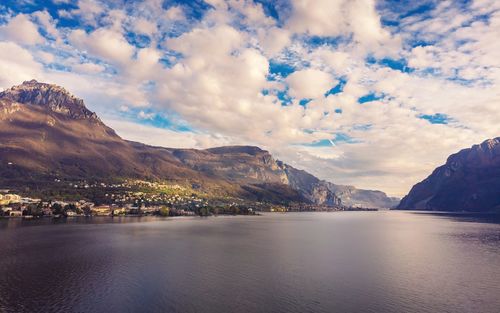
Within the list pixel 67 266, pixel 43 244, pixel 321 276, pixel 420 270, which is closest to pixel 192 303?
pixel 321 276

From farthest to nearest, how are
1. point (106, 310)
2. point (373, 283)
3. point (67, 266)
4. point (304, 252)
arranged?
1. point (304, 252)
2. point (67, 266)
3. point (373, 283)
4. point (106, 310)

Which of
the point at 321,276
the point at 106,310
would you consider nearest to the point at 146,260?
the point at 106,310

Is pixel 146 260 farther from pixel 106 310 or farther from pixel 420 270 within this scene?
pixel 420 270

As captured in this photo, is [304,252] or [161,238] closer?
[304,252]

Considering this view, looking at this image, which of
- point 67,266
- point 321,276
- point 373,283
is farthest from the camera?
point 67,266

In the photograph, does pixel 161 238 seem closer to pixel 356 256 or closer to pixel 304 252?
pixel 304 252

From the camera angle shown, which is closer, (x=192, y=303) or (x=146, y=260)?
(x=192, y=303)

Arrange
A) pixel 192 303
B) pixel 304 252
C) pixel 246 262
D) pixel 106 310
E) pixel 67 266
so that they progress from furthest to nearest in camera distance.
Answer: pixel 304 252 < pixel 246 262 < pixel 67 266 < pixel 192 303 < pixel 106 310

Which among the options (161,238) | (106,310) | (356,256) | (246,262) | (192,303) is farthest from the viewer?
(161,238)
